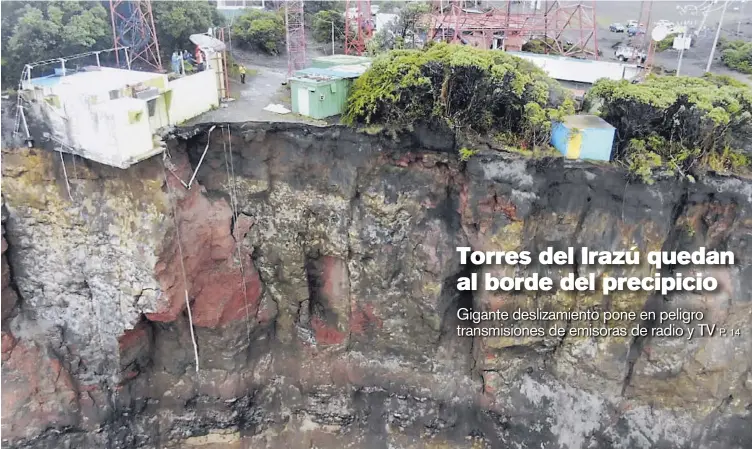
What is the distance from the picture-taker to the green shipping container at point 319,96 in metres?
15.2

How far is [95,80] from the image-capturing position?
49.5ft

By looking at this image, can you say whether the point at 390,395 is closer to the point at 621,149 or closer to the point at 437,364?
the point at 437,364

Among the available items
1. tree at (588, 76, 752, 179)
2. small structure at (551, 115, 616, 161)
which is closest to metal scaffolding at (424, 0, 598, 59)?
tree at (588, 76, 752, 179)

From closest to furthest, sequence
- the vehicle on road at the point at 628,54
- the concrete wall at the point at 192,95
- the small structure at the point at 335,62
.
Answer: the concrete wall at the point at 192,95 → the small structure at the point at 335,62 → the vehicle on road at the point at 628,54

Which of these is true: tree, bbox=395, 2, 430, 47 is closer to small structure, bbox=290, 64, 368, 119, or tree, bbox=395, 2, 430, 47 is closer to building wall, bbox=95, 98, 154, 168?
small structure, bbox=290, 64, 368, 119

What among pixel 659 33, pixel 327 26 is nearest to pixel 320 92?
pixel 659 33

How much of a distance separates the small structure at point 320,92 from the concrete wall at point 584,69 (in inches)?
281

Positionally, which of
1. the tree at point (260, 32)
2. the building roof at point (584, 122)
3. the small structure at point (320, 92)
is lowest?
the building roof at point (584, 122)

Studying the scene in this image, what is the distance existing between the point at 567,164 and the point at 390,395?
29.1 ft

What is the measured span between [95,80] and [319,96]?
245 inches

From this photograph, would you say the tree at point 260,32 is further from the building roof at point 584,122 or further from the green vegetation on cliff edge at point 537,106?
the building roof at point 584,122

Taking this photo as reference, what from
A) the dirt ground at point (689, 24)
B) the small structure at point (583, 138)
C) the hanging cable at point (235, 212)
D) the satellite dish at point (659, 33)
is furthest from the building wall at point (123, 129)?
the dirt ground at point (689, 24)

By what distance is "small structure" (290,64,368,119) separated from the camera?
1521 centimetres

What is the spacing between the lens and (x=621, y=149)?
1451cm
